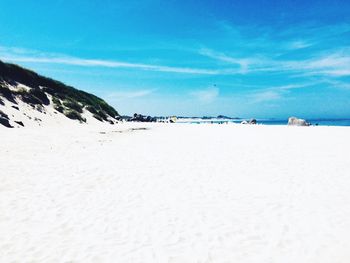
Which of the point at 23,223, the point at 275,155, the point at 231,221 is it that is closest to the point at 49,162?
the point at 23,223

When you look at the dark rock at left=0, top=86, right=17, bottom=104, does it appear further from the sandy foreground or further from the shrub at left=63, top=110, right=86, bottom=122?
the sandy foreground

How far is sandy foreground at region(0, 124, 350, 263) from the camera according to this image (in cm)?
551

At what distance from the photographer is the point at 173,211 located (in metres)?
7.61

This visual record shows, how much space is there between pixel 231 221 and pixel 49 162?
366 inches

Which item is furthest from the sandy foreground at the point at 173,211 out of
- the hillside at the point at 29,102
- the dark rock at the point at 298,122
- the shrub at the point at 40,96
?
the dark rock at the point at 298,122

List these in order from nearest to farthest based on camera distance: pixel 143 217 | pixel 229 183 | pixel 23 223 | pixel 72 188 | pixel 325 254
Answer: pixel 325 254
pixel 23 223
pixel 143 217
pixel 72 188
pixel 229 183

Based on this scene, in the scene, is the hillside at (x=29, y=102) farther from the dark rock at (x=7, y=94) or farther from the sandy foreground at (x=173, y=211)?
the sandy foreground at (x=173, y=211)

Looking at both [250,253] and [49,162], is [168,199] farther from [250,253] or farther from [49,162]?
[49,162]

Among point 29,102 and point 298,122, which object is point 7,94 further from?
point 298,122

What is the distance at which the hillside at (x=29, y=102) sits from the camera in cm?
2999

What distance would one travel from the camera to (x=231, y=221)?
6.96m

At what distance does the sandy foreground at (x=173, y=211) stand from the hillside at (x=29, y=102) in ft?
58.7

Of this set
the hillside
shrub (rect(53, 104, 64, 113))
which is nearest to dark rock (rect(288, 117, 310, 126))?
the hillside

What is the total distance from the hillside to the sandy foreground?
17901 mm
